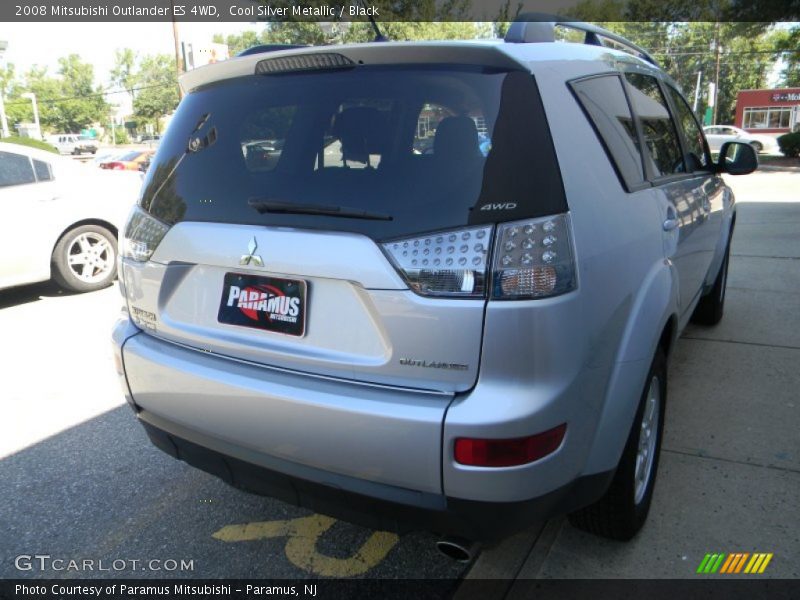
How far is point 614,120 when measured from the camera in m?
2.36

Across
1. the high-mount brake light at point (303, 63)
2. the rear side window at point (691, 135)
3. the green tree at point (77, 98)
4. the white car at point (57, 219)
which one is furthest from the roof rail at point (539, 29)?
the green tree at point (77, 98)

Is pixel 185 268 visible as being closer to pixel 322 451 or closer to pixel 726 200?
pixel 322 451

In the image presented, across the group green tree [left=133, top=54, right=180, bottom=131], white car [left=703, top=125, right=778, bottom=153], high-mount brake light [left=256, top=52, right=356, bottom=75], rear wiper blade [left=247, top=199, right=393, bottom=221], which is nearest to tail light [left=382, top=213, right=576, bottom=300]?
rear wiper blade [left=247, top=199, right=393, bottom=221]

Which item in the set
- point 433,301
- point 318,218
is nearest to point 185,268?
point 318,218

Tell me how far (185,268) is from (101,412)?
7.15ft

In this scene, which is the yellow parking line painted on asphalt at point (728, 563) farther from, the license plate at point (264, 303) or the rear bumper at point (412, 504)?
the license plate at point (264, 303)

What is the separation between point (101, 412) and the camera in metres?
3.90

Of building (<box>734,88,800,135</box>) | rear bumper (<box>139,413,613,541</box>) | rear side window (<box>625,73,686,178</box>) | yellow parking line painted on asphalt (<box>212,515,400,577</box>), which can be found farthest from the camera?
building (<box>734,88,800,135</box>)

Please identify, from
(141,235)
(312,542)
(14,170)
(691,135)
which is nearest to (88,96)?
(14,170)

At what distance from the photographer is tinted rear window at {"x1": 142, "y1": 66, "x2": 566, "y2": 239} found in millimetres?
1779

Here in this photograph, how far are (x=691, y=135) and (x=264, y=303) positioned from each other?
3.16 meters

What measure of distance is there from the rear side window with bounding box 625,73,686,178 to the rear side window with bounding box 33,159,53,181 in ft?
19.2

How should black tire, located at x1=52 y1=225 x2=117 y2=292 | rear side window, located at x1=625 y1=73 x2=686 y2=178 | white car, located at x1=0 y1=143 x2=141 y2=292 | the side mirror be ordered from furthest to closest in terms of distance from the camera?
black tire, located at x1=52 y1=225 x2=117 y2=292 → white car, located at x1=0 y1=143 x2=141 y2=292 → the side mirror → rear side window, located at x1=625 y1=73 x2=686 y2=178

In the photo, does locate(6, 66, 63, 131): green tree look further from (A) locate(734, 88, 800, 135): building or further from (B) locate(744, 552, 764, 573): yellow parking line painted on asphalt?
(B) locate(744, 552, 764, 573): yellow parking line painted on asphalt
